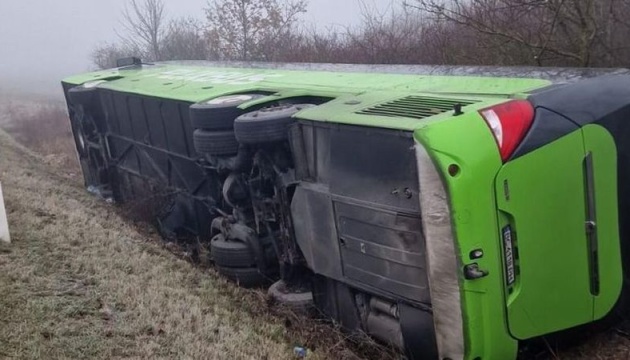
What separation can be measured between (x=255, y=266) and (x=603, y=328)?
2.57 meters

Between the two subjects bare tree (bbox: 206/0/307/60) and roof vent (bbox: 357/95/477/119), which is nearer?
roof vent (bbox: 357/95/477/119)

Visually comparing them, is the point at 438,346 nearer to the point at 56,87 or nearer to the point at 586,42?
the point at 586,42

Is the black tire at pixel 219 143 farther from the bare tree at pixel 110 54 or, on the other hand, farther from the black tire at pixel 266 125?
the bare tree at pixel 110 54

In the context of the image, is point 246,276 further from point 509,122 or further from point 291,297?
point 509,122

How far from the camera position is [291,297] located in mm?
4824

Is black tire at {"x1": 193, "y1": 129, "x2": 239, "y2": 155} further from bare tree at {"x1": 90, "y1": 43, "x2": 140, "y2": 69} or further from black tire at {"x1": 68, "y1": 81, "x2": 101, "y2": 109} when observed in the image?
bare tree at {"x1": 90, "y1": 43, "x2": 140, "y2": 69}

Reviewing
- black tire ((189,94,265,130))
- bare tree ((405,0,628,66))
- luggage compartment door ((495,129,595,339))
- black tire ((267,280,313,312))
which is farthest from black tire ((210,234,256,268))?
bare tree ((405,0,628,66))

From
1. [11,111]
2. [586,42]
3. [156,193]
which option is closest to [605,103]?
[586,42]

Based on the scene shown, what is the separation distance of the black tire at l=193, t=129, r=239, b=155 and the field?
1068 mm

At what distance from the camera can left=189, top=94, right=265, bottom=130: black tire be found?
5250mm

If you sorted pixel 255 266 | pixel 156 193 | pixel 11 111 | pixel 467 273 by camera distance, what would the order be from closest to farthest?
pixel 467 273 → pixel 255 266 → pixel 156 193 → pixel 11 111

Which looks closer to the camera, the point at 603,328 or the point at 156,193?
the point at 603,328

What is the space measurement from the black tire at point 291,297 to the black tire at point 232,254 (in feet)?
1.32

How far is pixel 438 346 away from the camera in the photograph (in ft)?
11.6
